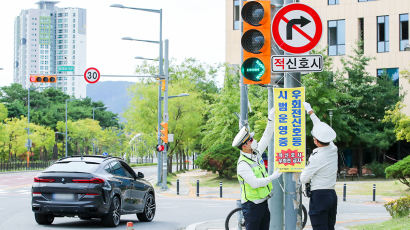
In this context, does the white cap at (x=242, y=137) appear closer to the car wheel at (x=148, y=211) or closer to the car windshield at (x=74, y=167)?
the car windshield at (x=74, y=167)

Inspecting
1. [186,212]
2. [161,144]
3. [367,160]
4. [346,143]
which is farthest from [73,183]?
[367,160]

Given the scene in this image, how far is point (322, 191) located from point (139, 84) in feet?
152

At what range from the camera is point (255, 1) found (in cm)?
847

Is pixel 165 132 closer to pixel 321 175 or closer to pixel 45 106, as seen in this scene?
pixel 321 175

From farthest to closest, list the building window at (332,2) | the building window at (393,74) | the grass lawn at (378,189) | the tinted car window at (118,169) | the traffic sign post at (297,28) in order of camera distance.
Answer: the building window at (332,2) < the building window at (393,74) < the grass lawn at (378,189) < the tinted car window at (118,169) < the traffic sign post at (297,28)

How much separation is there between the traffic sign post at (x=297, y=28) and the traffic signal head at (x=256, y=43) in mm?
747

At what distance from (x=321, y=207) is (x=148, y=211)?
9.05 metres

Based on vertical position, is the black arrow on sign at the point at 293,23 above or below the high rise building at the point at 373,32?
below

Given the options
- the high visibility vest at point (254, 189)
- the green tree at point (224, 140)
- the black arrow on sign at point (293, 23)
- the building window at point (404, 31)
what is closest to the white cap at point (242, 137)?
the high visibility vest at point (254, 189)

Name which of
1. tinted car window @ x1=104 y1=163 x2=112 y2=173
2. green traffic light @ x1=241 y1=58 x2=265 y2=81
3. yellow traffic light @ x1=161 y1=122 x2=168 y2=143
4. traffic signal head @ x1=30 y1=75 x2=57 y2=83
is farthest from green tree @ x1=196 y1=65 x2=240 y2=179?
green traffic light @ x1=241 y1=58 x2=265 y2=81

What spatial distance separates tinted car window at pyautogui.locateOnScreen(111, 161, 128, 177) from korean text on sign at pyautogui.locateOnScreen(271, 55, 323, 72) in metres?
7.88

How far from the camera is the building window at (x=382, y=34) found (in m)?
47.8

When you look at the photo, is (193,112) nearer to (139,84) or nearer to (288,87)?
(139,84)

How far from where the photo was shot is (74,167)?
14.1 metres
